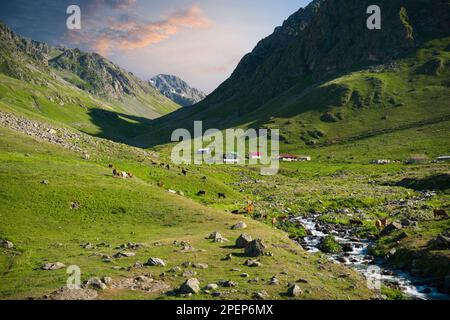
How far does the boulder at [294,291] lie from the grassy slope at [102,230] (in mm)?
639

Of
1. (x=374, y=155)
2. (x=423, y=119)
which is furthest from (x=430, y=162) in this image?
(x=423, y=119)

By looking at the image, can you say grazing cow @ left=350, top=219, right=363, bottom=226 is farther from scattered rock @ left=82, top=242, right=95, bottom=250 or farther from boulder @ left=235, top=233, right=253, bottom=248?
scattered rock @ left=82, top=242, right=95, bottom=250

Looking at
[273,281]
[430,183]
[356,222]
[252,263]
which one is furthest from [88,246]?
[430,183]

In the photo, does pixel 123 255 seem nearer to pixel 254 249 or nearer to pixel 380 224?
pixel 254 249

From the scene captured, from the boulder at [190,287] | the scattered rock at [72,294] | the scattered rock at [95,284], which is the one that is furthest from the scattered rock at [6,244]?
→ the boulder at [190,287]

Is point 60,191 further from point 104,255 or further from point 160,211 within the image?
point 104,255

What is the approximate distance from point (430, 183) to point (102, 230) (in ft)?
226

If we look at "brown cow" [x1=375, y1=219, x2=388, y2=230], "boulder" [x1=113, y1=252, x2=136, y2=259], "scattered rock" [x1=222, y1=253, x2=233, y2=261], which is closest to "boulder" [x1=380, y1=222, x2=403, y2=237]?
"brown cow" [x1=375, y1=219, x2=388, y2=230]

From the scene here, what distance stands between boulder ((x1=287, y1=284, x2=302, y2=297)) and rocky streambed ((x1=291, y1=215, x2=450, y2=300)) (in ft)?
27.4

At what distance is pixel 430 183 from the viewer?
83.5m

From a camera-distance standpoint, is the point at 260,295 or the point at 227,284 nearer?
the point at 260,295

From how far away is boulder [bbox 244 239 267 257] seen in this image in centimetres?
3278

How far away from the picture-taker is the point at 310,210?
2601 inches

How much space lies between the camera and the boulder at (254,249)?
32781 millimetres
